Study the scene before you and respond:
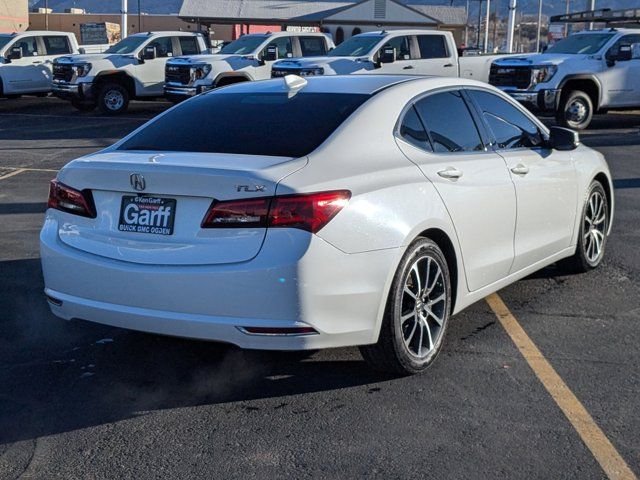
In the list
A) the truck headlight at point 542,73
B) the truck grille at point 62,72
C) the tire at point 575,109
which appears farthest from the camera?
the truck grille at point 62,72

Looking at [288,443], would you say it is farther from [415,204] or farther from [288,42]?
[288,42]

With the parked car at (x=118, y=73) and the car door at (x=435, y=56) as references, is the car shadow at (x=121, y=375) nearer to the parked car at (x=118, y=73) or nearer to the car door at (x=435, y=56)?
the car door at (x=435, y=56)

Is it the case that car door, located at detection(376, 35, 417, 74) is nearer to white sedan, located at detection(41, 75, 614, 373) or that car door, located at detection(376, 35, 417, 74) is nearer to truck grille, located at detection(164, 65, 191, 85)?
truck grille, located at detection(164, 65, 191, 85)

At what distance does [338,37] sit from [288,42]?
107ft

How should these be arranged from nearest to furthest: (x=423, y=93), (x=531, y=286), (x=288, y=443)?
(x=288, y=443) < (x=423, y=93) < (x=531, y=286)

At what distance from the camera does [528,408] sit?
4.70 metres

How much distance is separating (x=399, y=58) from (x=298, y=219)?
1769 centimetres

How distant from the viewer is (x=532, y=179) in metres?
6.29

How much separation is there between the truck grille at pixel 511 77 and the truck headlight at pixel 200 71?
6528 millimetres

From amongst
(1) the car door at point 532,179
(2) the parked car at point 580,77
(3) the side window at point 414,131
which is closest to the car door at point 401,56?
(2) the parked car at point 580,77

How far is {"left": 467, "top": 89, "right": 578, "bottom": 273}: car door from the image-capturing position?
6160 mm

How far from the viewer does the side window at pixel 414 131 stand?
538 centimetres

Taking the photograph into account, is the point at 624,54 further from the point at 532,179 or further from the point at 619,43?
the point at 532,179

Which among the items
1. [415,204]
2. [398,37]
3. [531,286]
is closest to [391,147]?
[415,204]
